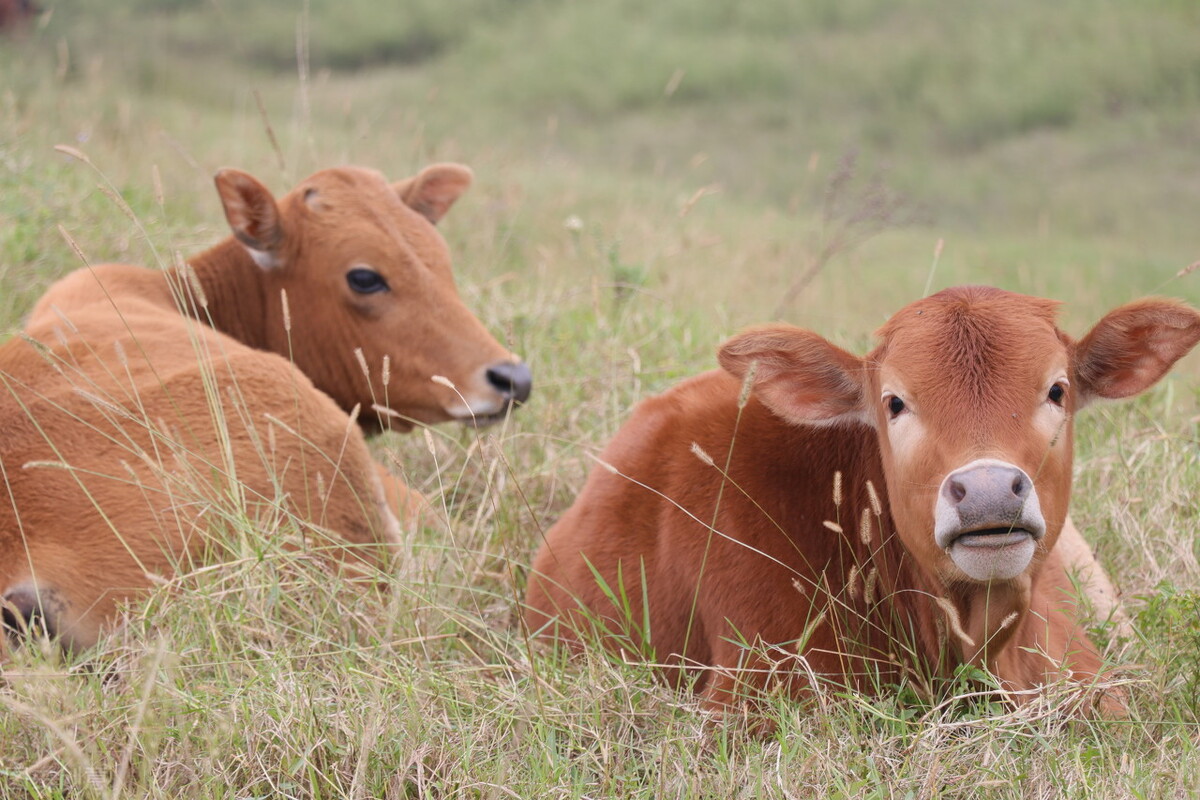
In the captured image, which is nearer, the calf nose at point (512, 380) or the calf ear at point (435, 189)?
the calf nose at point (512, 380)

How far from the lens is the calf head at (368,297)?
531 cm

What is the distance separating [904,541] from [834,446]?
50 centimetres

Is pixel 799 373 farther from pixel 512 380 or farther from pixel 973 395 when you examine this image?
pixel 512 380

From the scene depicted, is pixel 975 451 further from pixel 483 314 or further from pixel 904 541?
pixel 483 314

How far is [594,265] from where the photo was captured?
841 centimetres

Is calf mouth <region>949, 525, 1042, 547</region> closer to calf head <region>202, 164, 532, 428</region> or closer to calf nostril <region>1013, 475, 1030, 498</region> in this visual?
calf nostril <region>1013, 475, 1030, 498</region>

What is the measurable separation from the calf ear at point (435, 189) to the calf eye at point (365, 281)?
75 cm

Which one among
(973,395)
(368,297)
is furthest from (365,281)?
(973,395)

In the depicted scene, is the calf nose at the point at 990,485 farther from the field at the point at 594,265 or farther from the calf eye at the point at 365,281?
the calf eye at the point at 365,281

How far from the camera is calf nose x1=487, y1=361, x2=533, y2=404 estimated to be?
5180 mm

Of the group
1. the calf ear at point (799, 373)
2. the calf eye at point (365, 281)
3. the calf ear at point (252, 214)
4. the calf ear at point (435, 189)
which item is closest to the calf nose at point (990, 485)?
the calf ear at point (799, 373)

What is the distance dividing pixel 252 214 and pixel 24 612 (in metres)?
2.23

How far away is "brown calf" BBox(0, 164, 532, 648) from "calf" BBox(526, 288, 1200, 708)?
742mm

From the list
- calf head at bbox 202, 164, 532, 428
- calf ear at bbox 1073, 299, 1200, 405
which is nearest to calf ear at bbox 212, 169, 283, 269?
calf head at bbox 202, 164, 532, 428
